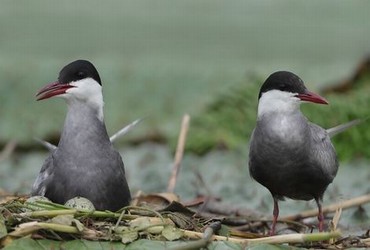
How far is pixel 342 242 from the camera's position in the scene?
18.5 ft

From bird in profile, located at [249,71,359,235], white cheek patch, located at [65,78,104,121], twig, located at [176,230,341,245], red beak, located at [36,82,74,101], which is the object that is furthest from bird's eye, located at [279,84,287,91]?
twig, located at [176,230,341,245]

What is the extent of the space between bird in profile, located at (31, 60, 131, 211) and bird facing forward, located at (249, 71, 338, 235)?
65 cm

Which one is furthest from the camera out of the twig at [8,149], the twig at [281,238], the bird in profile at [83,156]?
the twig at [8,149]

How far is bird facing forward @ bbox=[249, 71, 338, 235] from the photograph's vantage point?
6219mm

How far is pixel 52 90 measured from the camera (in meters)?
6.05

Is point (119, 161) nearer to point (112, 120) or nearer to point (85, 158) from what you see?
point (85, 158)

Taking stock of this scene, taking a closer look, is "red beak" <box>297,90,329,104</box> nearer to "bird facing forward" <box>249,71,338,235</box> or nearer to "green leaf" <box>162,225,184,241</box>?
"bird facing forward" <box>249,71,338,235</box>

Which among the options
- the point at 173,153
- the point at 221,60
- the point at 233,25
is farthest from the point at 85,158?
the point at 233,25

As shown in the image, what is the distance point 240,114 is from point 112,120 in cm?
109

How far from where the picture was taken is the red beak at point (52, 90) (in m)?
6.03

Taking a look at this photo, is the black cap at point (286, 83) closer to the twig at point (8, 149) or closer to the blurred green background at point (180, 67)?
the blurred green background at point (180, 67)

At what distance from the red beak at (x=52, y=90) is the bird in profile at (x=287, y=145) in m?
0.89

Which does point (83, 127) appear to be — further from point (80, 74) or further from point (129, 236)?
point (129, 236)

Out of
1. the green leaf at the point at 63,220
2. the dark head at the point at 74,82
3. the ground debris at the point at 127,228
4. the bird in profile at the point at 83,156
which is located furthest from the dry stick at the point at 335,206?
the green leaf at the point at 63,220
